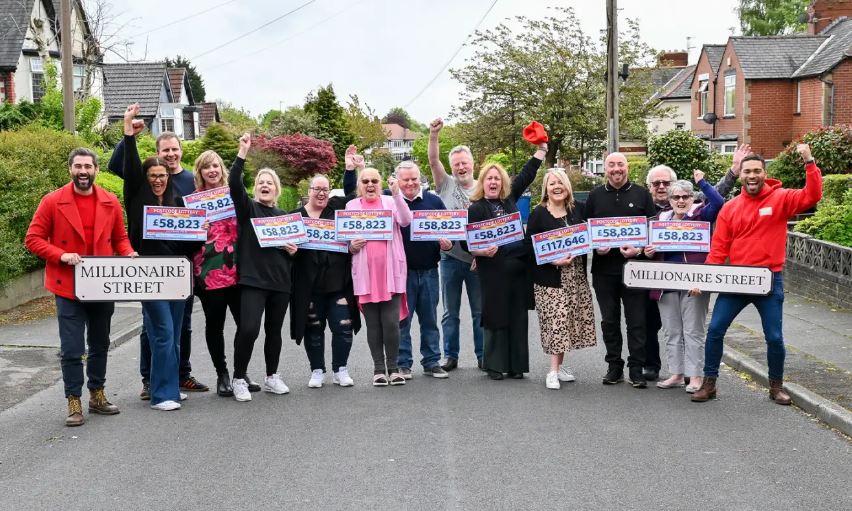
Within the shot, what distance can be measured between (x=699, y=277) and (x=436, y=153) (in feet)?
9.04

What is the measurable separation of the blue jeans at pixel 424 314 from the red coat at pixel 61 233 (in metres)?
2.96

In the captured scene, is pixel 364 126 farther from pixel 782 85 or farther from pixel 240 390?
pixel 240 390

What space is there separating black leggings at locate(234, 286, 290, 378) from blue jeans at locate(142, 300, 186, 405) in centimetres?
53

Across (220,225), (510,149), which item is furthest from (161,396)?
(510,149)

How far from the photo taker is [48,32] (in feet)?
144

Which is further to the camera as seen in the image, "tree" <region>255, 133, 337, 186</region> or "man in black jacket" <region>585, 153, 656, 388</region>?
"tree" <region>255, 133, 337, 186</region>

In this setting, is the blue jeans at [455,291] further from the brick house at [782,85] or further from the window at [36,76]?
the window at [36,76]

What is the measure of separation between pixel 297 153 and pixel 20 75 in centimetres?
1532

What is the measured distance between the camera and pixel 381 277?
30.4ft

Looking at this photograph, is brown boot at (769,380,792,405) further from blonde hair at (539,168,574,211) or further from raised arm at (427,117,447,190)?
raised arm at (427,117,447,190)

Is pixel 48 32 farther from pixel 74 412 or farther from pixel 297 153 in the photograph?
pixel 74 412

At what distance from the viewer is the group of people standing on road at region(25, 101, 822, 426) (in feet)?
27.0

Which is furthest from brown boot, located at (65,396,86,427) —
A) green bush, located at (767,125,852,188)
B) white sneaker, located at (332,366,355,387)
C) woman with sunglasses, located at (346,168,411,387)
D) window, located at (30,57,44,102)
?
window, located at (30,57,44,102)

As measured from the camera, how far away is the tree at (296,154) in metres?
52.2
